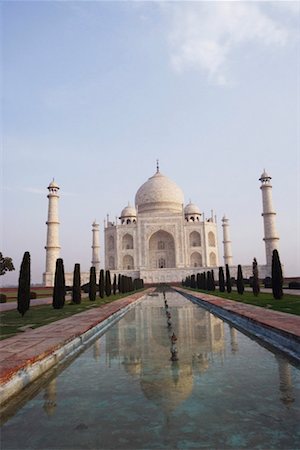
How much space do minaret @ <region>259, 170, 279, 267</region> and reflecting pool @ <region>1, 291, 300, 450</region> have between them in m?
29.9

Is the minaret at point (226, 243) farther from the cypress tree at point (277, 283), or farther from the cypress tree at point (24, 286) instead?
the cypress tree at point (24, 286)

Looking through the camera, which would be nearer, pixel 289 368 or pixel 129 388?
pixel 129 388

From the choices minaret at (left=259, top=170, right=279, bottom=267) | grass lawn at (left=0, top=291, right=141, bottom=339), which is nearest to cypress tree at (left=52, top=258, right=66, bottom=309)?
grass lawn at (left=0, top=291, right=141, bottom=339)

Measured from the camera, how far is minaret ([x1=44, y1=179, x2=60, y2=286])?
32719 mm

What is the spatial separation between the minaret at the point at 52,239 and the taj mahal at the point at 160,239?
128 mm

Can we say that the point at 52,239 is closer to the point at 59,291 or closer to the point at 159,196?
the point at 159,196

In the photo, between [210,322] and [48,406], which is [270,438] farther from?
[210,322]

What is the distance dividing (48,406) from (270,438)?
62.6 inches

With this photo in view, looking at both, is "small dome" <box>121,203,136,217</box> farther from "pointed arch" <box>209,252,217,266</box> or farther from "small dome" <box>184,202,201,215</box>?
"pointed arch" <box>209,252,217,266</box>

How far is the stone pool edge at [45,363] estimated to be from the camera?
9.80 ft

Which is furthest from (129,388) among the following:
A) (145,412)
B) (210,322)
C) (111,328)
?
(210,322)

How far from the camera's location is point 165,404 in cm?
266

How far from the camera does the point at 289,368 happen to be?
3641mm

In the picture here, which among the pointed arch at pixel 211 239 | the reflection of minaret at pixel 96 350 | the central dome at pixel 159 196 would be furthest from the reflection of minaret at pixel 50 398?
the central dome at pixel 159 196
